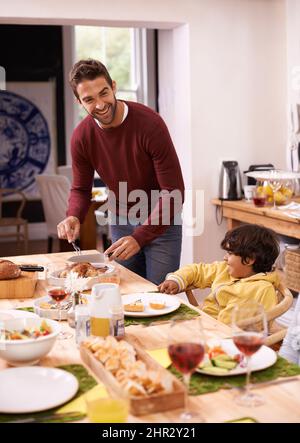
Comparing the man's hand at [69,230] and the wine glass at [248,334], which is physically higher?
the man's hand at [69,230]

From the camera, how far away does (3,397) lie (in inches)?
57.4

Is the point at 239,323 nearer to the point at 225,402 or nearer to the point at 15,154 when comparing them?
the point at 225,402

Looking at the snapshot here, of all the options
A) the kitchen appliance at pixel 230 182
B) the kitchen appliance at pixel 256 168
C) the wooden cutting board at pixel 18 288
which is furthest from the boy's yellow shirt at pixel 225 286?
the kitchen appliance at pixel 256 168

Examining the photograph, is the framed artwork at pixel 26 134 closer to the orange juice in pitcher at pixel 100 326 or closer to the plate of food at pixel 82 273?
the plate of food at pixel 82 273

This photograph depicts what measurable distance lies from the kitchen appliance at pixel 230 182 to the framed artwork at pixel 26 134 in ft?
12.8

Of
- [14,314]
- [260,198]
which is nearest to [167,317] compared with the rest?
[14,314]

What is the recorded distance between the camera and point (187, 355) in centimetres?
137

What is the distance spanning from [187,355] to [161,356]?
362mm

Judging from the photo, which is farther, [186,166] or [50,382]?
[186,166]

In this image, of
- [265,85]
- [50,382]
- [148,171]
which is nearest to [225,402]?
[50,382]

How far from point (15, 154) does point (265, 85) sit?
Result: 402cm

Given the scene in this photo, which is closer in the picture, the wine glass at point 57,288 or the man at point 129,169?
the wine glass at point 57,288

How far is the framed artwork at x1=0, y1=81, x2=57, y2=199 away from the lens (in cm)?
800

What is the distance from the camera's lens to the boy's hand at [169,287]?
246 centimetres
